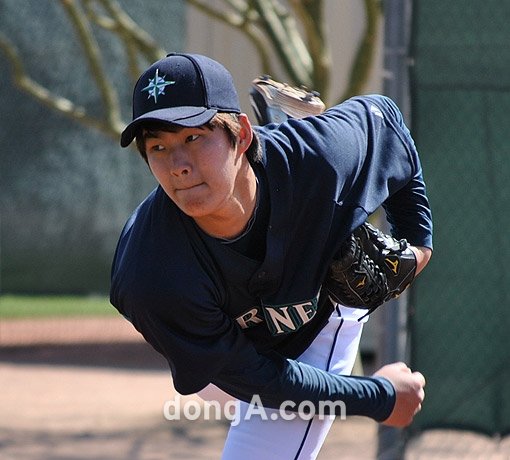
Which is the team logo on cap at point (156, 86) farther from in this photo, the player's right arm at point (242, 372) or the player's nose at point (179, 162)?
the player's right arm at point (242, 372)

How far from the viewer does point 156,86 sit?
2.58 m

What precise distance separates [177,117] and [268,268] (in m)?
0.49

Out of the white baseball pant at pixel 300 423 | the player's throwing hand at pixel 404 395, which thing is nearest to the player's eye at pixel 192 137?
the white baseball pant at pixel 300 423

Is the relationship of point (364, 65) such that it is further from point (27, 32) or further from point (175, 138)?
point (27, 32)

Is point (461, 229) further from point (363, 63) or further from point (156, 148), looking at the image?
point (156, 148)

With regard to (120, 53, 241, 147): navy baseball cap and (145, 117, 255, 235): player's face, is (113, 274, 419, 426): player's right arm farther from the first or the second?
(120, 53, 241, 147): navy baseball cap

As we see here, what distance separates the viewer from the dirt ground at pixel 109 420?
18.3ft

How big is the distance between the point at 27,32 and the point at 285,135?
916cm

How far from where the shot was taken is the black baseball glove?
2850 mm

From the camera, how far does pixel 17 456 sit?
18.4 feet

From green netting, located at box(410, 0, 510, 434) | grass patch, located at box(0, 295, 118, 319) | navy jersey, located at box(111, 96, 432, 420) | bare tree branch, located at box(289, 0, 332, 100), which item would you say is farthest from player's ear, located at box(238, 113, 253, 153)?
grass patch, located at box(0, 295, 118, 319)

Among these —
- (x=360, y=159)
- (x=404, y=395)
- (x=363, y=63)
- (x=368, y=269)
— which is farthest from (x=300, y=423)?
(x=363, y=63)

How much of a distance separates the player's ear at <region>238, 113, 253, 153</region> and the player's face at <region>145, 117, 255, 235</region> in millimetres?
70

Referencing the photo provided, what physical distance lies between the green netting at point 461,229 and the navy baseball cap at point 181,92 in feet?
7.28
